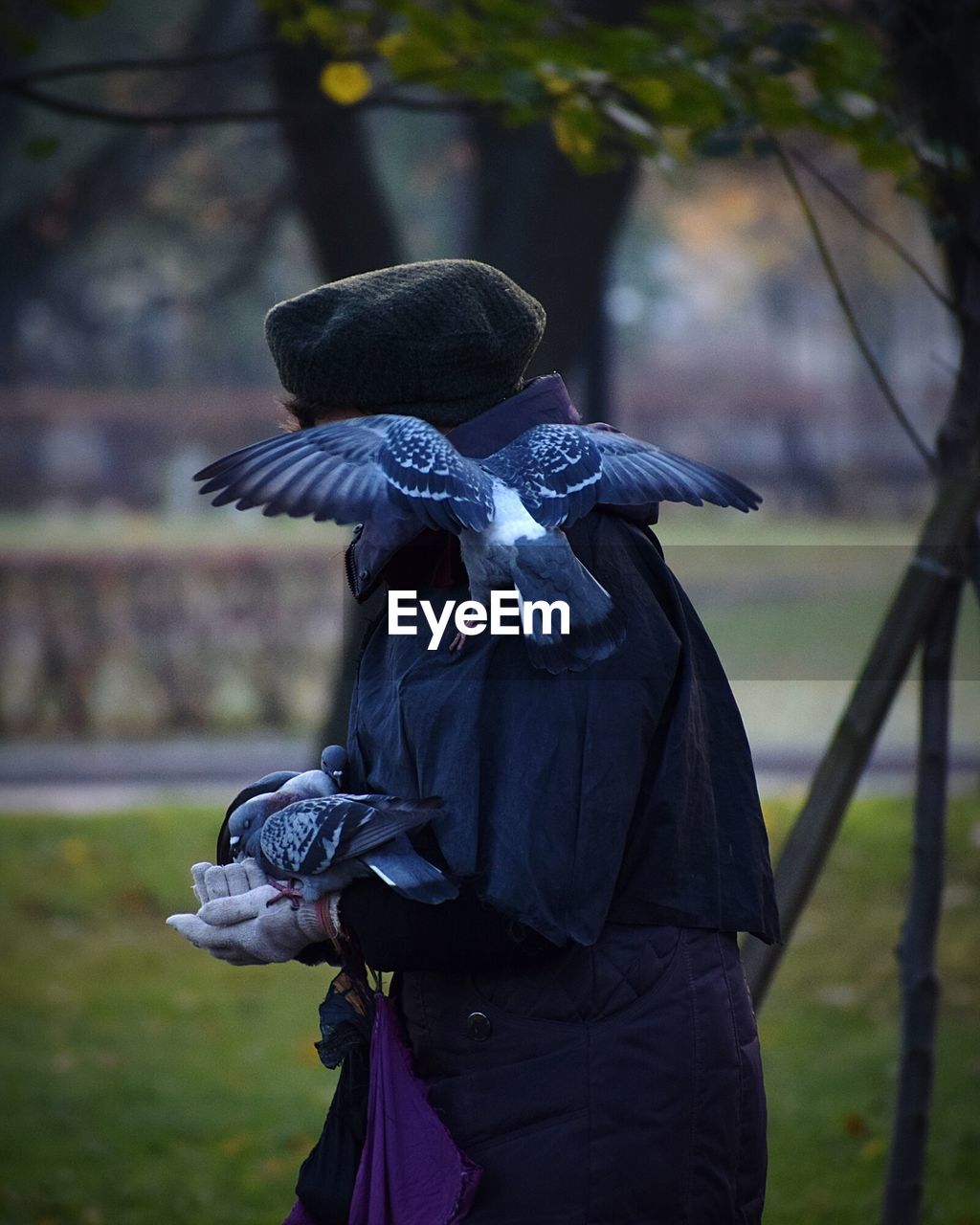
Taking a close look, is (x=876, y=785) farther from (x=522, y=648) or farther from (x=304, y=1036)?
(x=522, y=648)

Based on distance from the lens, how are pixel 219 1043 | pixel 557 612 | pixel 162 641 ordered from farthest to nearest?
pixel 162 641
pixel 219 1043
pixel 557 612

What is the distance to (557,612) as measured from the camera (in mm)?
1526

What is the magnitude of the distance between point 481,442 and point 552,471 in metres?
0.12

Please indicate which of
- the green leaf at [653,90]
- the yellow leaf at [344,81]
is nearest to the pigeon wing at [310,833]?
the green leaf at [653,90]

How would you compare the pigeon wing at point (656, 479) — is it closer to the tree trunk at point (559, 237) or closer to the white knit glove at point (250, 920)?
the white knit glove at point (250, 920)

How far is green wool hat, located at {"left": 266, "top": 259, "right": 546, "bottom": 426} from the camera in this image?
1.67 m

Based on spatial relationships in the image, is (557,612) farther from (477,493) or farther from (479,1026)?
(479,1026)

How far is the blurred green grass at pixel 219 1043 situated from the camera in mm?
3787

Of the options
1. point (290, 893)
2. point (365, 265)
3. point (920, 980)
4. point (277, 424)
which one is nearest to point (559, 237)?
point (365, 265)

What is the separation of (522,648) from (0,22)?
2854 mm

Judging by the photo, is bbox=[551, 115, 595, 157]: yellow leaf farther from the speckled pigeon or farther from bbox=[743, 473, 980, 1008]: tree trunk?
the speckled pigeon

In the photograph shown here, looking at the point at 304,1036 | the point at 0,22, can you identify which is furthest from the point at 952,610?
the point at 304,1036

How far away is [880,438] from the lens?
2331 cm

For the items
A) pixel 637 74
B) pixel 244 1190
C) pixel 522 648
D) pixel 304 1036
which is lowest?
pixel 304 1036
